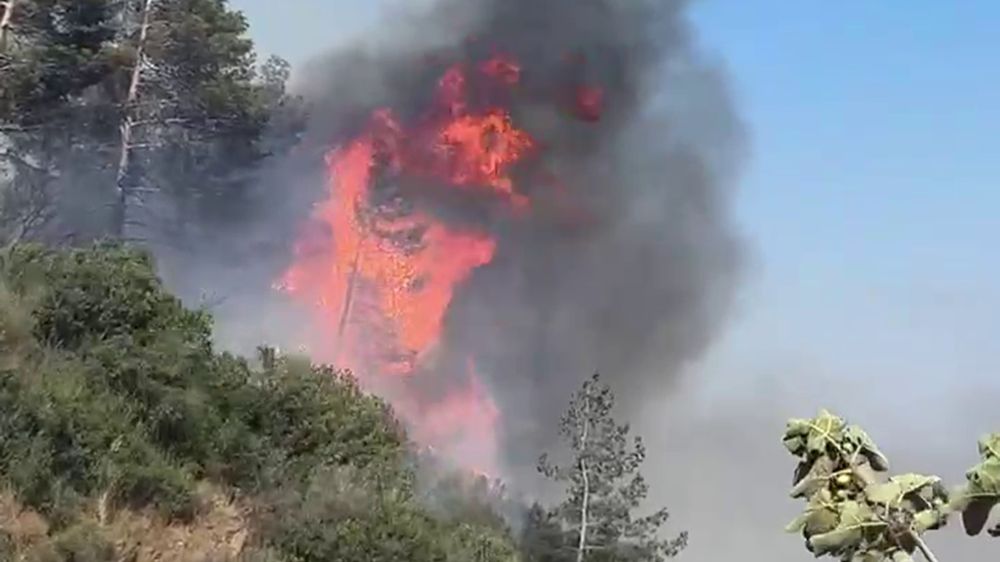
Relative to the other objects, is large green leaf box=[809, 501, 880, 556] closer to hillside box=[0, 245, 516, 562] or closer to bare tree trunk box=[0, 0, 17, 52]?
hillside box=[0, 245, 516, 562]

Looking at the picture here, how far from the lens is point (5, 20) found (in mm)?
33906

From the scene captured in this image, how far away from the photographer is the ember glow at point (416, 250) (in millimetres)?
40750

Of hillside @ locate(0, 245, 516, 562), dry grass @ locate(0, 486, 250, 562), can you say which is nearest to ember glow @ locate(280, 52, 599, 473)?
hillside @ locate(0, 245, 516, 562)

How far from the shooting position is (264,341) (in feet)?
121

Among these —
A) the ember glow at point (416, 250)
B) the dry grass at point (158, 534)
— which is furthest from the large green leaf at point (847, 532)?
the ember glow at point (416, 250)

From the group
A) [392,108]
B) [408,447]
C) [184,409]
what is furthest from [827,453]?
[392,108]

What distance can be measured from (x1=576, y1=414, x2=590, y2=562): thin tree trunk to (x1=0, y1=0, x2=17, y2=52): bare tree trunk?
20363 mm

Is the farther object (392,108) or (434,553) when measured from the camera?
(392,108)

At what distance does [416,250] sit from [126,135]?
1170 centimetres

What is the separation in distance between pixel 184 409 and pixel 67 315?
2881 millimetres

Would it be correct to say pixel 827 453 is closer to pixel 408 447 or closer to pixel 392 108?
pixel 408 447

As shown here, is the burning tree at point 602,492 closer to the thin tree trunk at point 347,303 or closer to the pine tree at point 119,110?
the thin tree trunk at point 347,303

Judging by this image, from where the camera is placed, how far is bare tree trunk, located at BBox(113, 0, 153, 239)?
3538 centimetres

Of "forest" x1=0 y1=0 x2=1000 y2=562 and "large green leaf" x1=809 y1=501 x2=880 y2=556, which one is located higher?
"forest" x1=0 y1=0 x2=1000 y2=562
